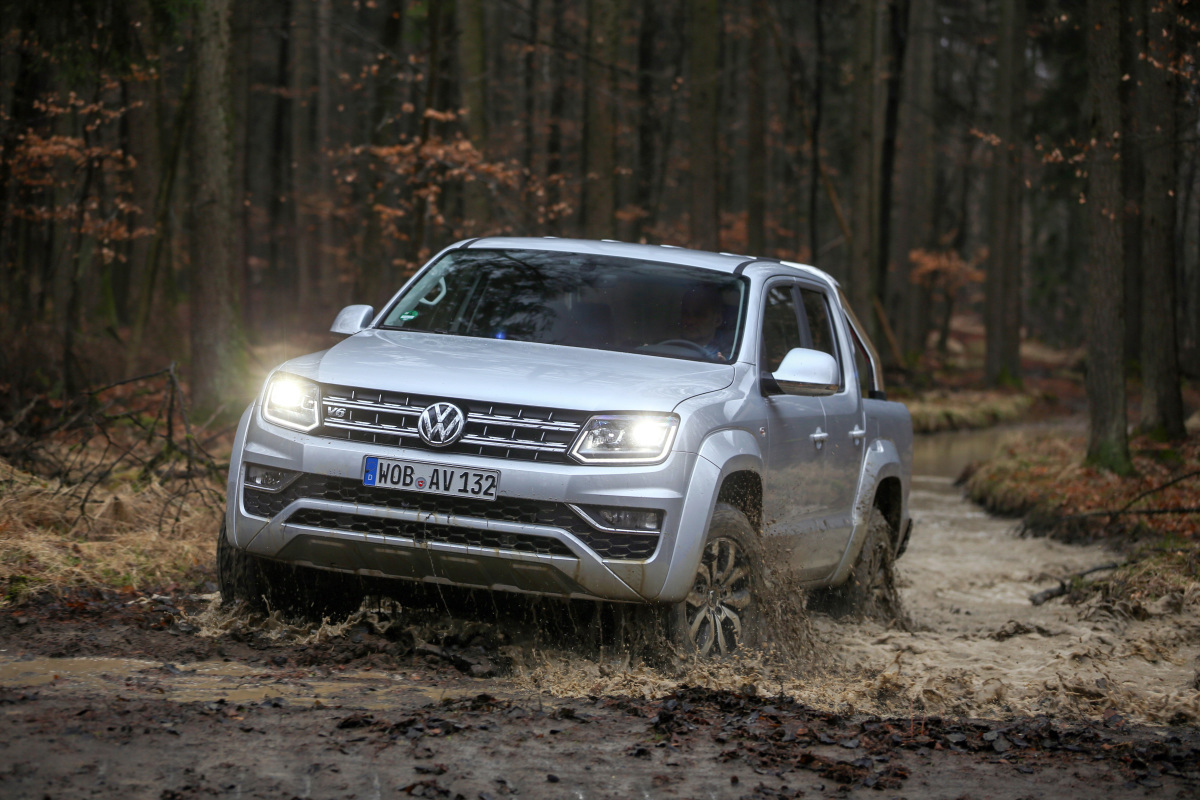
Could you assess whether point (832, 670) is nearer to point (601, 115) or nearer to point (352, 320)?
point (352, 320)

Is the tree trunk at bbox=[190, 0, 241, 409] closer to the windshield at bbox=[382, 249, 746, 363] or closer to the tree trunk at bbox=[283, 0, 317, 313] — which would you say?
the windshield at bbox=[382, 249, 746, 363]

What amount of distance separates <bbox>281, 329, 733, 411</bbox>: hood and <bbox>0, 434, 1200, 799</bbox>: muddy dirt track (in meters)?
1.14

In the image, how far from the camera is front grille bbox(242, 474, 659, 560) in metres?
5.06

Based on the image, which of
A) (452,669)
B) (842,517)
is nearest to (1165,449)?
(842,517)

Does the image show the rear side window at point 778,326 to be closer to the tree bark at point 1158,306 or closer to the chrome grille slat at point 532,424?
the chrome grille slat at point 532,424

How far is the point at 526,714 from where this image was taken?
4.74 meters

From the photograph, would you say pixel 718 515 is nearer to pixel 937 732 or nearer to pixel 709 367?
pixel 709 367

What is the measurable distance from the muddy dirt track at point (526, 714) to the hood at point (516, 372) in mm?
1137

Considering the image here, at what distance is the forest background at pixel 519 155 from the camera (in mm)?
13656

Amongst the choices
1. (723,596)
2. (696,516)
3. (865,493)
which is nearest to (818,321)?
(865,493)

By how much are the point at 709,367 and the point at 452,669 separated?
178 centimetres

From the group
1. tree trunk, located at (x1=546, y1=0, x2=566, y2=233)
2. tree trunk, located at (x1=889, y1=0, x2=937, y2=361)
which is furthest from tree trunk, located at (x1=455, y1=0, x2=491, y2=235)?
tree trunk, located at (x1=889, y1=0, x2=937, y2=361)

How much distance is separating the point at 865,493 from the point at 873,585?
753mm

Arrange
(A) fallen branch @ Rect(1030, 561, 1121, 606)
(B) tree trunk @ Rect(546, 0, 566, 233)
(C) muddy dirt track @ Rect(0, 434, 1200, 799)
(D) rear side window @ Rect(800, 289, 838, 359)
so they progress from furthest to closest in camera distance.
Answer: (B) tree trunk @ Rect(546, 0, 566, 233) → (A) fallen branch @ Rect(1030, 561, 1121, 606) → (D) rear side window @ Rect(800, 289, 838, 359) → (C) muddy dirt track @ Rect(0, 434, 1200, 799)
